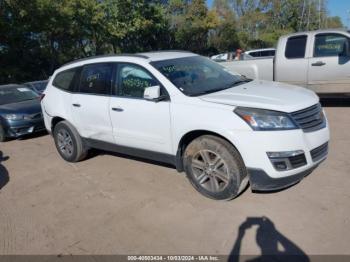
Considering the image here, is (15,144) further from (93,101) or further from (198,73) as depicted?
(198,73)

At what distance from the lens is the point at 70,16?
23.0 m

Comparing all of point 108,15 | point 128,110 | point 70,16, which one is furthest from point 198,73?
point 108,15

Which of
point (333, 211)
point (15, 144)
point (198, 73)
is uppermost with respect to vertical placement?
point (198, 73)

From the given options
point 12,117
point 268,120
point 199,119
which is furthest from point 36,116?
point 268,120

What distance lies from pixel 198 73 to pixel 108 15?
2370 centimetres

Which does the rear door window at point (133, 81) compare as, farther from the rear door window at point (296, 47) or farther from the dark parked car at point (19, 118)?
the rear door window at point (296, 47)

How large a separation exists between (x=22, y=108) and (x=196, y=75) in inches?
212

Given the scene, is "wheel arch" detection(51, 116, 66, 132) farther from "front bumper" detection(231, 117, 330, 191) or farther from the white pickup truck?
the white pickup truck

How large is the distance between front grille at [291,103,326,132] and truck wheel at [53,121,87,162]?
3.58m

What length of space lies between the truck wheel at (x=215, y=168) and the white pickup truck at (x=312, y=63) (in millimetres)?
4962

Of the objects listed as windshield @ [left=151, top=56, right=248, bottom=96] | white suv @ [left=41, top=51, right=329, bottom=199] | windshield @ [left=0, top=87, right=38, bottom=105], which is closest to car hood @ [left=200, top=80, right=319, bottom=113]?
white suv @ [left=41, top=51, right=329, bottom=199]

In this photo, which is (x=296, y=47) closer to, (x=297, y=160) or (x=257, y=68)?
(x=257, y=68)

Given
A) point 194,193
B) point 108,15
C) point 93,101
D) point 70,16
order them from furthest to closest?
point 108,15
point 70,16
point 93,101
point 194,193

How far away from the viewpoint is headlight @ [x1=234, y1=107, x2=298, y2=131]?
12.3 feet
